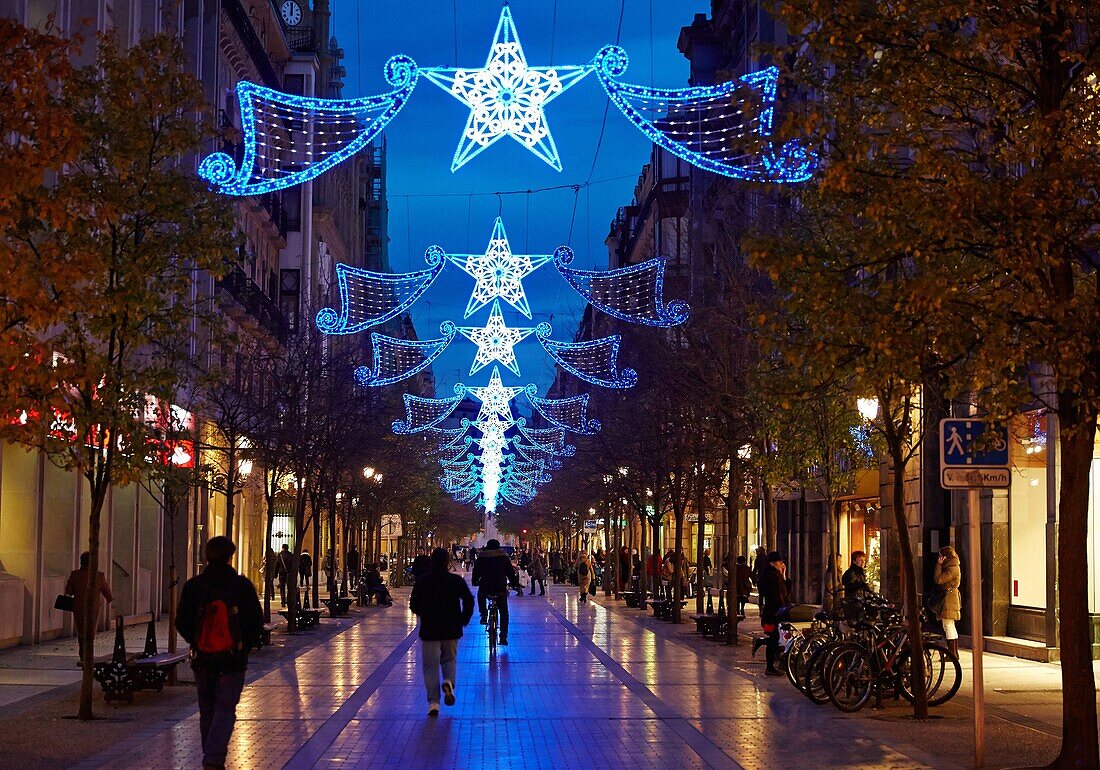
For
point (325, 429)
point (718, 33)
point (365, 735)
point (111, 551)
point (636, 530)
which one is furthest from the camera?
point (636, 530)

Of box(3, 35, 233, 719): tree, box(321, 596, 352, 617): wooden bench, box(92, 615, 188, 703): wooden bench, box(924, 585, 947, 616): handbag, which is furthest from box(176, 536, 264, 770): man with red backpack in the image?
box(321, 596, 352, 617): wooden bench

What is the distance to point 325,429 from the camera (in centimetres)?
3597

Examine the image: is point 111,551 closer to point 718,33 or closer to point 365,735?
point 365,735

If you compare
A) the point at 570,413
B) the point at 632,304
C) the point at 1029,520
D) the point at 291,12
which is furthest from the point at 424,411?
the point at 1029,520

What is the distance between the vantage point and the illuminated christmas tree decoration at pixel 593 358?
149ft

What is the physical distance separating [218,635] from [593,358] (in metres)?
41.0

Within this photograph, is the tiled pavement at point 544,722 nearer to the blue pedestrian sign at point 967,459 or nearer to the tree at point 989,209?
the blue pedestrian sign at point 967,459

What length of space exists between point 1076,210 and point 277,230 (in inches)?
1891

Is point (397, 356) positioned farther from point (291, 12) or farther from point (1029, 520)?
point (1029, 520)

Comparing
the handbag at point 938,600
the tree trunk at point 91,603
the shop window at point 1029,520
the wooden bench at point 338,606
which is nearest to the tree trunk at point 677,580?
the wooden bench at point 338,606

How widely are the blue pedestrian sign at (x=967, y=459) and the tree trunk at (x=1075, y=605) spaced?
0.94 meters

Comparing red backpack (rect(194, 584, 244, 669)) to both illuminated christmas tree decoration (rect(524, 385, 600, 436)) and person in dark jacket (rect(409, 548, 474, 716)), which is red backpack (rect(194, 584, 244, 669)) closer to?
person in dark jacket (rect(409, 548, 474, 716))

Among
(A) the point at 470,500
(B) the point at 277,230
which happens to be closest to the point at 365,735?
(B) the point at 277,230

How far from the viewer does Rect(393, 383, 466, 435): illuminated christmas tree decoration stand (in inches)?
2367
